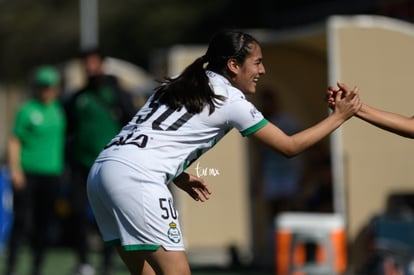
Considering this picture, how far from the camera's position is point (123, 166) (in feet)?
20.4

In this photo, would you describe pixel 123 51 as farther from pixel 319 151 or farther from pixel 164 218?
pixel 164 218

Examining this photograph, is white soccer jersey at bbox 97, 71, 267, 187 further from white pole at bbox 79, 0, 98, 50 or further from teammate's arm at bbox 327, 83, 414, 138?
white pole at bbox 79, 0, 98, 50

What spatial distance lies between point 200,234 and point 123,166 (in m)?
9.60

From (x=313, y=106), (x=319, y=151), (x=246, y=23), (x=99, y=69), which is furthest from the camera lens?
(x=246, y=23)

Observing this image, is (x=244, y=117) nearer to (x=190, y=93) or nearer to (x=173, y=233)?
(x=190, y=93)

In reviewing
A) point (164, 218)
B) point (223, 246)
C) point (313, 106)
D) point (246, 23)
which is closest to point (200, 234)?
point (223, 246)

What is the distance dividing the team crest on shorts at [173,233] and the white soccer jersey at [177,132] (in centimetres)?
23

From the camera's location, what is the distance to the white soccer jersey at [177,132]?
6.22 m

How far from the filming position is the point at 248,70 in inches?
253

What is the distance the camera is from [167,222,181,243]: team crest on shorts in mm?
6262

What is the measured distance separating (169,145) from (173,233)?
446mm

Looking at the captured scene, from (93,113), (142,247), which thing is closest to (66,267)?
(93,113)

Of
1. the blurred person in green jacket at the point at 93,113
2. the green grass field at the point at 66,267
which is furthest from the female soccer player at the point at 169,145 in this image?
the green grass field at the point at 66,267

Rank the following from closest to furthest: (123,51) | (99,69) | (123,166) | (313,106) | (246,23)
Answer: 1. (123,166)
2. (99,69)
3. (313,106)
4. (246,23)
5. (123,51)
